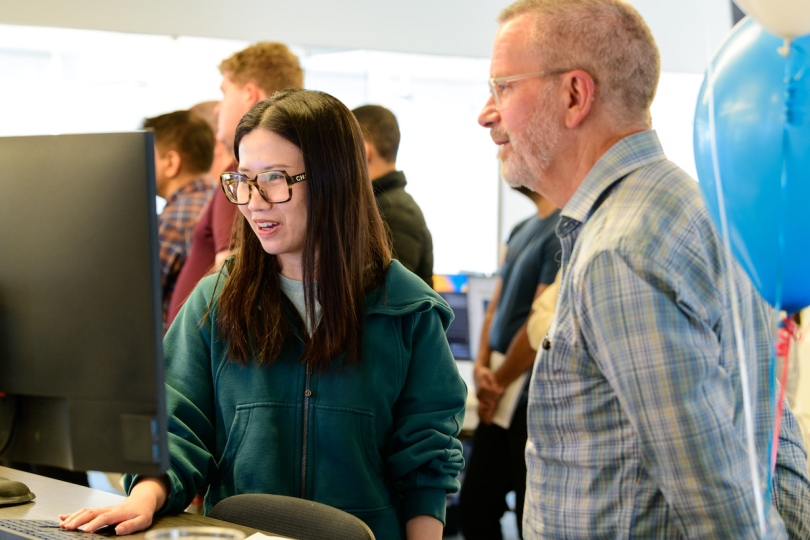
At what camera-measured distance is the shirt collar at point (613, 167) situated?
46.7 inches

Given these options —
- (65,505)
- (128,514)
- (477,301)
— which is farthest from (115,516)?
(477,301)

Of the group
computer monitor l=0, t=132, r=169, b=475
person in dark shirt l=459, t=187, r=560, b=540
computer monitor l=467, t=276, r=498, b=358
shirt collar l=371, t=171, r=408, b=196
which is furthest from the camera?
computer monitor l=467, t=276, r=498, b=358

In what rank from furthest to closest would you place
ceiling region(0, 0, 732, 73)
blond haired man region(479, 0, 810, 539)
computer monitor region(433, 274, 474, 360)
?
1. ceiling region(0, 0, 732, 73)
2. computer monitor region(433, 274, 474, 360)
3. blond haired man region(479, 0, 810, 539)

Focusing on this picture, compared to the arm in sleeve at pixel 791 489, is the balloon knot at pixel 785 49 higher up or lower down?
higher up

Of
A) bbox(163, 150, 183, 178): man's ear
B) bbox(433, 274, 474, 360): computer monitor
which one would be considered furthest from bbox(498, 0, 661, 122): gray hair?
bbox(433, 274, 474, 360): computer monitor

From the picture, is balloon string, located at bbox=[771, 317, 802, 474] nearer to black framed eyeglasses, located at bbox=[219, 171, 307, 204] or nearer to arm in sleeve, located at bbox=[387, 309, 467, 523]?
arm in sleeve, located at bbox=[387, 309, 467, 523]

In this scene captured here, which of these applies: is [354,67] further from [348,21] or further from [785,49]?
[785,49]

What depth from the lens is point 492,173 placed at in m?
5.11

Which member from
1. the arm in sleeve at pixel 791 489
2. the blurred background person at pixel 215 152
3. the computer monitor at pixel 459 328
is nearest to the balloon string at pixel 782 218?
the arm in sleeve at pixel 791 489

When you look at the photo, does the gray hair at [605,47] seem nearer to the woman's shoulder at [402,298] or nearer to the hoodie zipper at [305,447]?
the woman's shoulder at [402,298]

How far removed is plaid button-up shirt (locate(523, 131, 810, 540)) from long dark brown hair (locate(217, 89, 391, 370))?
0.38 metres

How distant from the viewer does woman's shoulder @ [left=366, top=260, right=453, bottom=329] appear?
1.36 metres

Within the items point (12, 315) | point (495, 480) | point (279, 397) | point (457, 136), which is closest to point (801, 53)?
point (279, 397)

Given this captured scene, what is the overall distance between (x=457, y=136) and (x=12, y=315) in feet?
13.8
